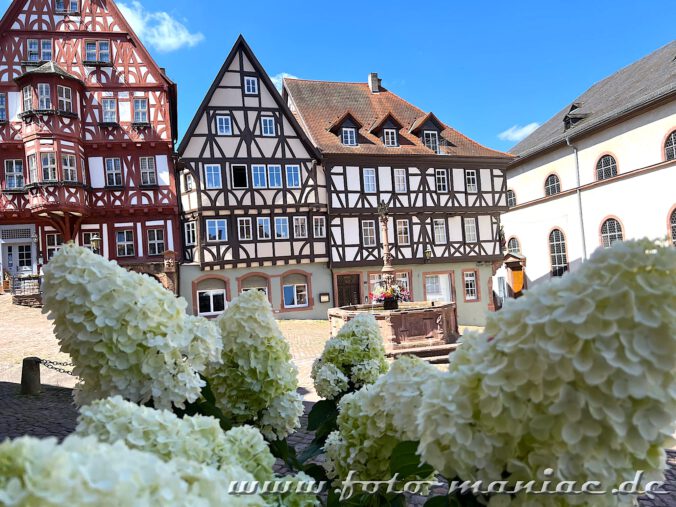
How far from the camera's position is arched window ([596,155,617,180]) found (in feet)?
80.9

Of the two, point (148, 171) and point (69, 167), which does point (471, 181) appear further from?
point (69, 167)

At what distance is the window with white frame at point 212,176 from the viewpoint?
21572mm

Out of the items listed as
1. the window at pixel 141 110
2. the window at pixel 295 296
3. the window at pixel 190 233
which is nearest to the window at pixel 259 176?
the window at pixel 190 233

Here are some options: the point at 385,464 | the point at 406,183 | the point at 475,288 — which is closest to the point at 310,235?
the point at 406,183

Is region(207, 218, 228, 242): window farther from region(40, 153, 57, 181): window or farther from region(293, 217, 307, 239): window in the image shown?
region(40, 153, 57, 181): window

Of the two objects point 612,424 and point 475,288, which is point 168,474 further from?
point 475,288

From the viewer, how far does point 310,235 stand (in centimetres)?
2309

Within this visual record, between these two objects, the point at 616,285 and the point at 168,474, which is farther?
the point at 616,285

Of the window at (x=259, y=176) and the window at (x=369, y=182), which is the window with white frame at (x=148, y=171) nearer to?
the window at (x=259, y=176)

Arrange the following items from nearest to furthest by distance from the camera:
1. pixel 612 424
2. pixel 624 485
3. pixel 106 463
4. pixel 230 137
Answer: pixel 106 463
pixel 612 424
pixel 624 485
pixel 230 137

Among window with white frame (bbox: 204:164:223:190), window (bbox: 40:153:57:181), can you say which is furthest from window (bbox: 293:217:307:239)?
window (bbox: 40:153:57:181)

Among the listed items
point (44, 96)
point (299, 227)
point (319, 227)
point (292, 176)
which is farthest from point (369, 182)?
point (44, 96)

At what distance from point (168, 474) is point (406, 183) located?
2449 centimetres

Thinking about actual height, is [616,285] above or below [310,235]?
below
